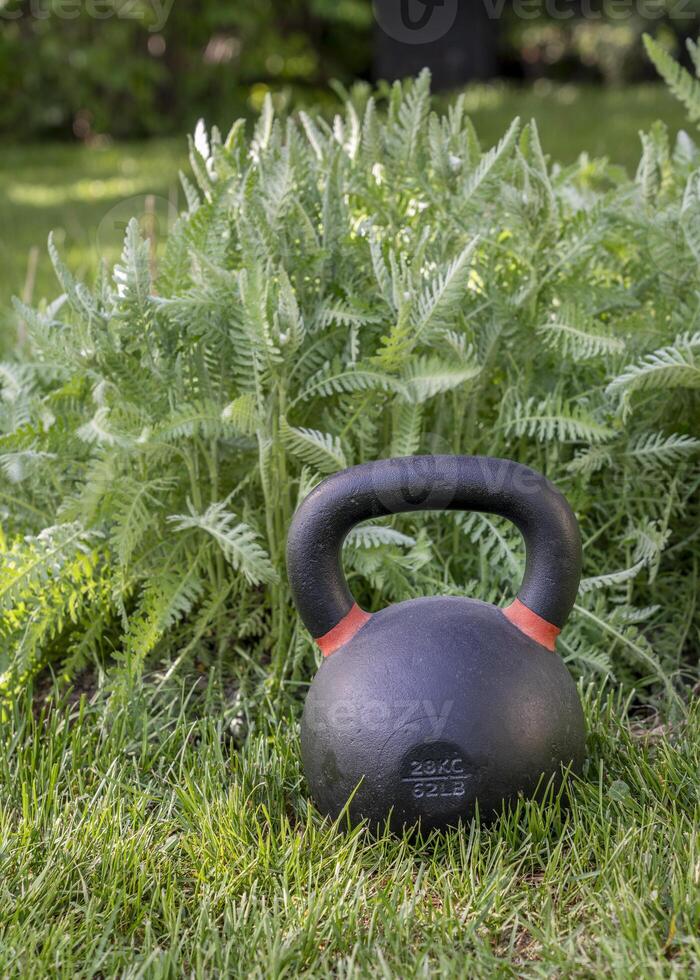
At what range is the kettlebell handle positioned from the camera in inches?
67.3

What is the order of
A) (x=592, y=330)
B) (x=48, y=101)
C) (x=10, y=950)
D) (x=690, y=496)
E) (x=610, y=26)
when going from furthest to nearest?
(x=610, y=26) < (x=48, y=101) < (x=690, y=496) < (x=592, y=330) < (x=10, y=950)

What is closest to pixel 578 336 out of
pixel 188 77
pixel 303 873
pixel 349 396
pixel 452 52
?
pixel 349 396

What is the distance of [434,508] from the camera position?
67.4 inches

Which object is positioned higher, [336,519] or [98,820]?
[336,519]

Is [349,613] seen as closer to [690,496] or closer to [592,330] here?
[592,330]

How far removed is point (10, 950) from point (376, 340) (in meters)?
1.33

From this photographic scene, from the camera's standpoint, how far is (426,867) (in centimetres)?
172

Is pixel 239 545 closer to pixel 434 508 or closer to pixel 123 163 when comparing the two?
pixel 434 508

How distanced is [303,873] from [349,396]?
96cm

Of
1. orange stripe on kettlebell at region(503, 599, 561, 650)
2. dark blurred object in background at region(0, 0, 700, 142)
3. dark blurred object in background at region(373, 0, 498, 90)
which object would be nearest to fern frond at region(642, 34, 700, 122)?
orange stripe on kettlebell at region(503, 599, 561, 650)

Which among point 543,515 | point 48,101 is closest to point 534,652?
point 543,515

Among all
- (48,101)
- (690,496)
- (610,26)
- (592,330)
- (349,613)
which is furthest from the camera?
(610,26)

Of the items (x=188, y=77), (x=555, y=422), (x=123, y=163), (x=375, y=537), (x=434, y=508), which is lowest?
(x=123, y=163)

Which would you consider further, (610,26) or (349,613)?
(610,26)
